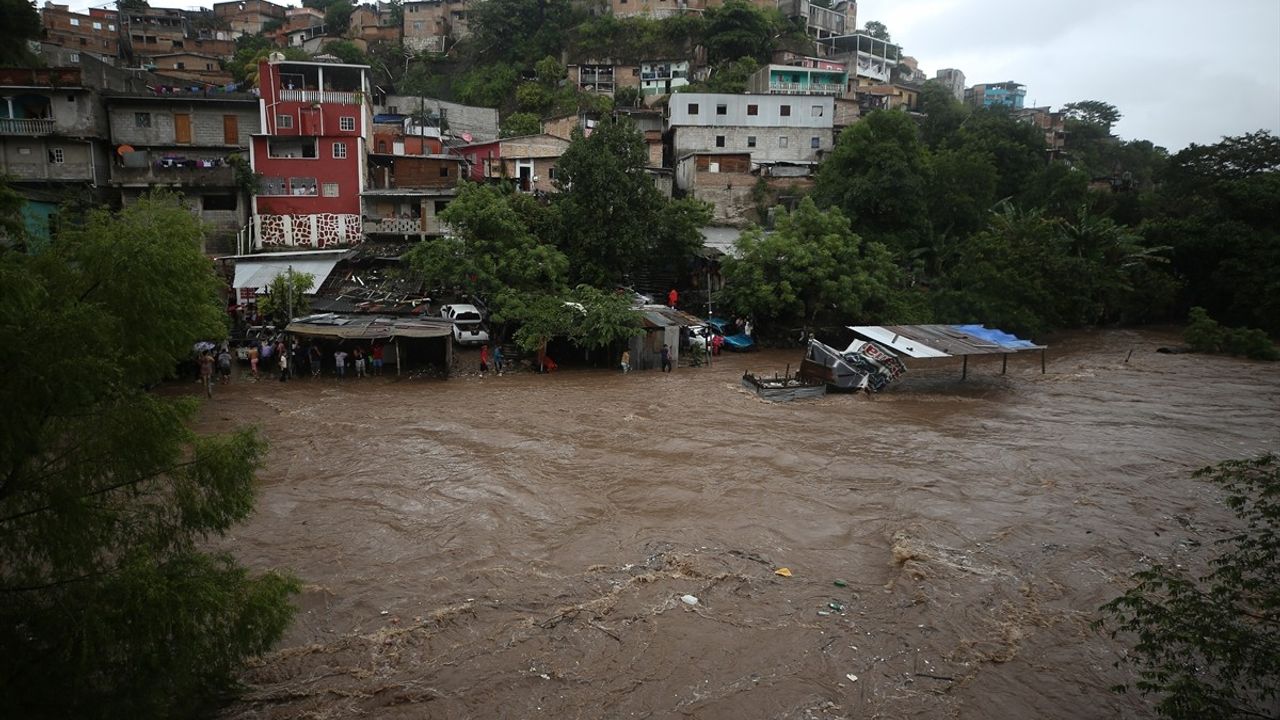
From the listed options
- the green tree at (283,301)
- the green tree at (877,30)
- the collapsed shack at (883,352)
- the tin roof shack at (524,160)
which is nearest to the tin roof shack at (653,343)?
the collapsed shack at (883,352)

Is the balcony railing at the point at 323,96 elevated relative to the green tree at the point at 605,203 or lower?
elevated

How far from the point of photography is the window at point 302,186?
1214 inches

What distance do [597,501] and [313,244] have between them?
23.3 meters

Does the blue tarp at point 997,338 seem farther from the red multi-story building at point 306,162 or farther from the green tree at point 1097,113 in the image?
the green tree at point 1097,113

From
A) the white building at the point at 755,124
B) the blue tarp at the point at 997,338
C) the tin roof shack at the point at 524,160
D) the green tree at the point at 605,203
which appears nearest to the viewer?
the blue tarp at the point at 997,338

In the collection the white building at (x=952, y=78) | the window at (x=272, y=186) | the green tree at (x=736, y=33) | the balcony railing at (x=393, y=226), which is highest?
the white building at (x=952, y=78)

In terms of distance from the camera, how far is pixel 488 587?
10.2 m

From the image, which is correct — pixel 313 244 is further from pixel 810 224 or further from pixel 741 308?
pixel 810 224

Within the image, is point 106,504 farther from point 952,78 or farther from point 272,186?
point 952,78

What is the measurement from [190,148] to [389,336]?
56.7 ft

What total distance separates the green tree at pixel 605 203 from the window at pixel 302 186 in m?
10.6

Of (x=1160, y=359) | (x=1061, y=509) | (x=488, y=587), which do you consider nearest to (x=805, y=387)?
(x=1061, y=509)

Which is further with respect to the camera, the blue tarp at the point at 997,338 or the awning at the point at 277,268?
the awning at the point at 277,268

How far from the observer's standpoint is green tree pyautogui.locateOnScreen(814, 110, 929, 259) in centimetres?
3335
